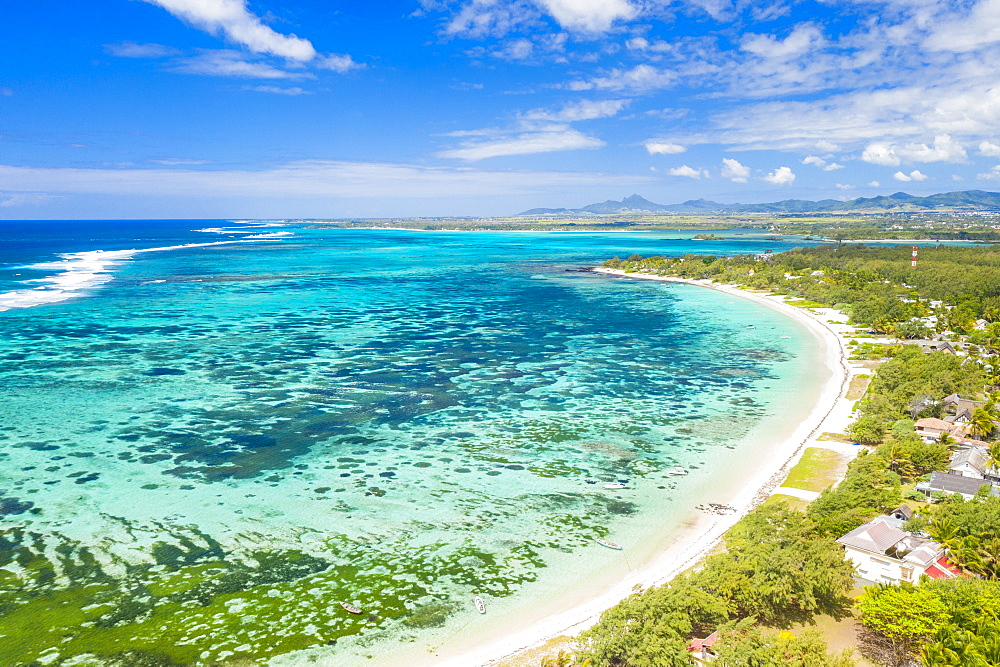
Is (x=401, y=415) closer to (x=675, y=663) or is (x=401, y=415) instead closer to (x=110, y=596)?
(x=110, y=596)

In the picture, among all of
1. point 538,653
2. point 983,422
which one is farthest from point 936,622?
point 983,422

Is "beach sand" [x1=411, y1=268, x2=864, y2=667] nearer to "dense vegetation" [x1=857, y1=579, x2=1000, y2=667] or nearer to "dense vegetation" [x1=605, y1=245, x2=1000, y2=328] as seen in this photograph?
"dense vegetation" [x1=857, y1=579, x2=1000, y2=667]

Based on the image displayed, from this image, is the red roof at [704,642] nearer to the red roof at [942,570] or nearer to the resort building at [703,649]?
the resort building at [703,649]

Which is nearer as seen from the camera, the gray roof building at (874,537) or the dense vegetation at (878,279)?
the gray roof building at (874,537)

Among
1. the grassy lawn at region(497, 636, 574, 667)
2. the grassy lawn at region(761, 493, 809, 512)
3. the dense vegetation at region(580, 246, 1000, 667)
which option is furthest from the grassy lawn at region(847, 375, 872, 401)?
the grassy lawn at region(497, 636, 574, 667)

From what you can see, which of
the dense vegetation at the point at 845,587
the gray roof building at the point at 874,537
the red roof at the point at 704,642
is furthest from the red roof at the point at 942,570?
the red roof at the point at 704,642
